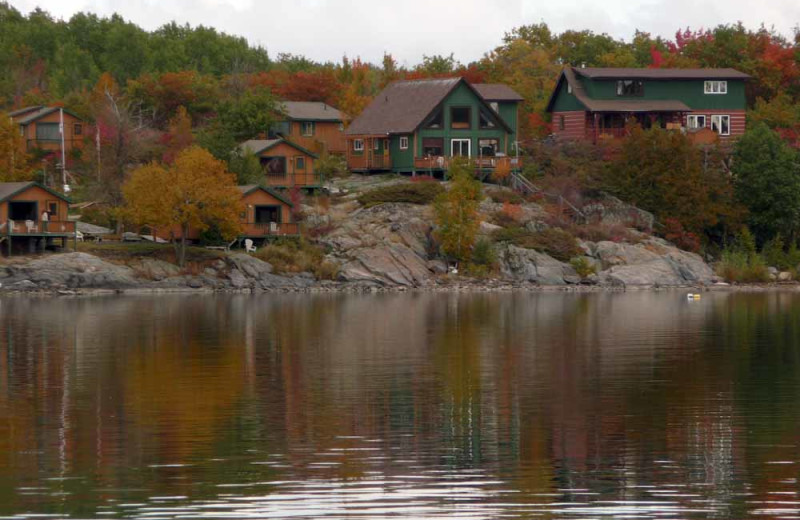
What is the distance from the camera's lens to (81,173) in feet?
362

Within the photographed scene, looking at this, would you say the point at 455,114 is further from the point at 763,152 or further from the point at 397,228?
the point at 763,152

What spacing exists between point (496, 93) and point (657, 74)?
13162 mm

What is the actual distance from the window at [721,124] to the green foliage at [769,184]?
12.0 m

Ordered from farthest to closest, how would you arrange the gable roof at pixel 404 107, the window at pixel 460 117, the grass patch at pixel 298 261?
the window at pixel 460 117 < the gable roof at pixel 404 107 < the grass patch at pixel 298 261

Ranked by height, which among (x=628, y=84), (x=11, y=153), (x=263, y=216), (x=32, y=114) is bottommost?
(x=263, y=216)

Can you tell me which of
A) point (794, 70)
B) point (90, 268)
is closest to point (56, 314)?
point (90, 268)

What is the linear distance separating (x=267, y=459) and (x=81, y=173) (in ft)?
269

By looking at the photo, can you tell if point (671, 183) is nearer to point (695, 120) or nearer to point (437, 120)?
point (695, 120)

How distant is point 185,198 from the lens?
9369cm

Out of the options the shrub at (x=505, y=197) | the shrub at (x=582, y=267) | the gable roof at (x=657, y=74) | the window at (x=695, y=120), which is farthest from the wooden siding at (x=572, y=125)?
the shrub at (x=582, y=267)

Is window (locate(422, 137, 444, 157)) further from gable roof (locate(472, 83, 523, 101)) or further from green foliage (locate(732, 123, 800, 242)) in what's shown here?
green foliage (locate(732, 123, 800, 242))

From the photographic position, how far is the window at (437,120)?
107812mm

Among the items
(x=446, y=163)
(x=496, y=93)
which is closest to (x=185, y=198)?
(x=446, y=163)

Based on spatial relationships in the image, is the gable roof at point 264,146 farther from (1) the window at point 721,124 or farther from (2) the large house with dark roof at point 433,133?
(1) the window at point 721,124
